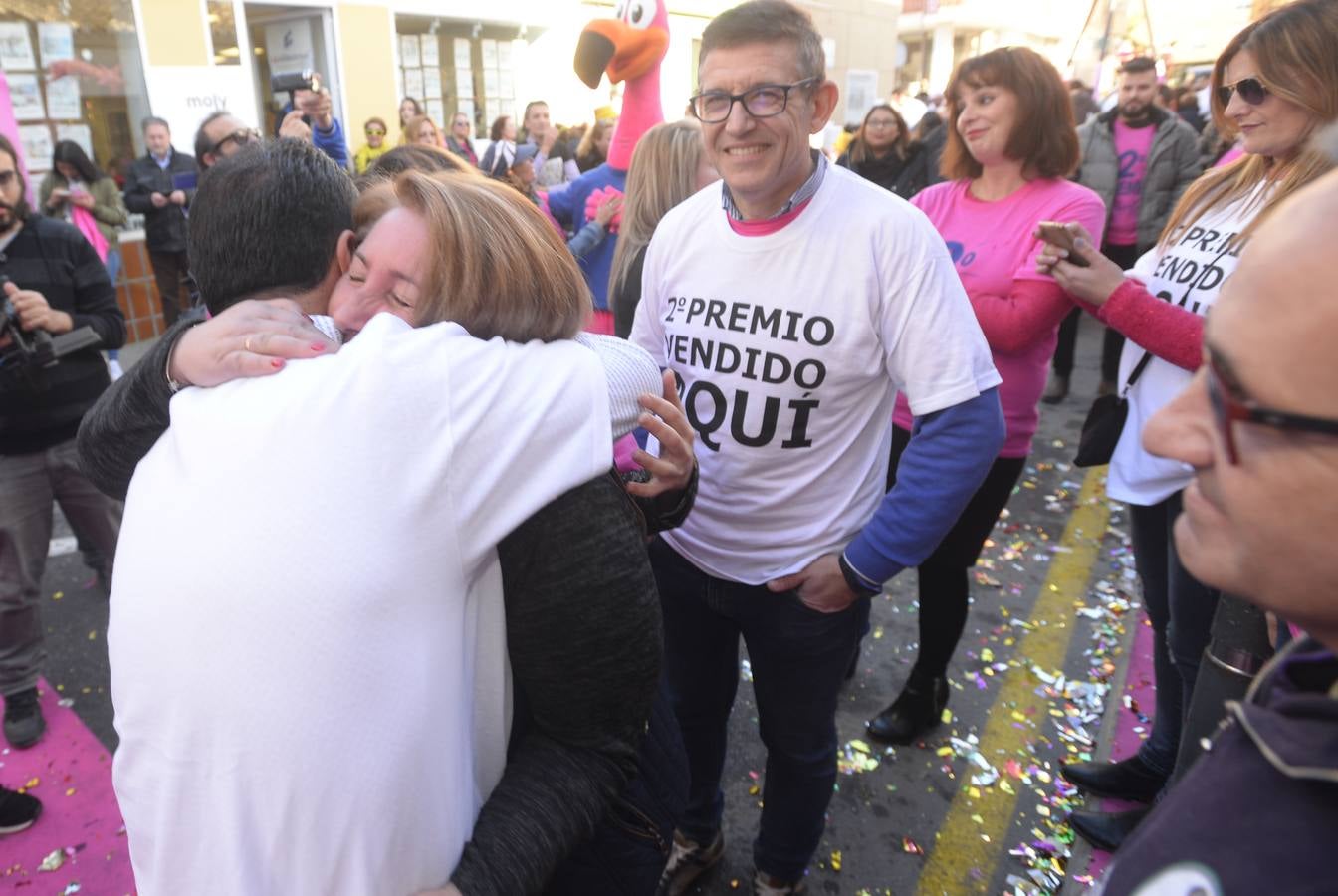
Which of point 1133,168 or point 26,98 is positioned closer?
point 1133,168

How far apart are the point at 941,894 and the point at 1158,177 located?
5098mm

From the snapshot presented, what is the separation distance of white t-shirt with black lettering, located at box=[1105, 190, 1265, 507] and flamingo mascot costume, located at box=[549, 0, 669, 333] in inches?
88.1

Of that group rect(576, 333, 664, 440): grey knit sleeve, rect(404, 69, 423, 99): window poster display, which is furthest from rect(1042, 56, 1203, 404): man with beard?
rect(404, 69, 423, 99): window poster display

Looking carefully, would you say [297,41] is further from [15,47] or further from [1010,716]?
[1010,716]

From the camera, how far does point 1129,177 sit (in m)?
5.77

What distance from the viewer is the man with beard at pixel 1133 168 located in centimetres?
557

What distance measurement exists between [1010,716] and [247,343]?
283 centimetres

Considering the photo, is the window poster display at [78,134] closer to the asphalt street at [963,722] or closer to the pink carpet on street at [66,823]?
the asphalt street at [963,722]

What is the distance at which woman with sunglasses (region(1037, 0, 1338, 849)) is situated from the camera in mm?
1912

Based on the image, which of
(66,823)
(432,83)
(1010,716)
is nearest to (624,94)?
(1010,716)

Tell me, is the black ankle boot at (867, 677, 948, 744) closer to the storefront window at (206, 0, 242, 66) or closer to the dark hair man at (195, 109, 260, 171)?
the dark hair man at (195, 109, 260, 171)

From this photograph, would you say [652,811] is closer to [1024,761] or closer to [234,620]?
[234,620]

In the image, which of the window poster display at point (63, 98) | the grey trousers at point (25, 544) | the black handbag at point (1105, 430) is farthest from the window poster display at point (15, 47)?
the black handbag at point (1105, 430)

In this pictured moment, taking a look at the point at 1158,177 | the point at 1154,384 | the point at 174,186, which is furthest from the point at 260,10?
the point at 1154,384
